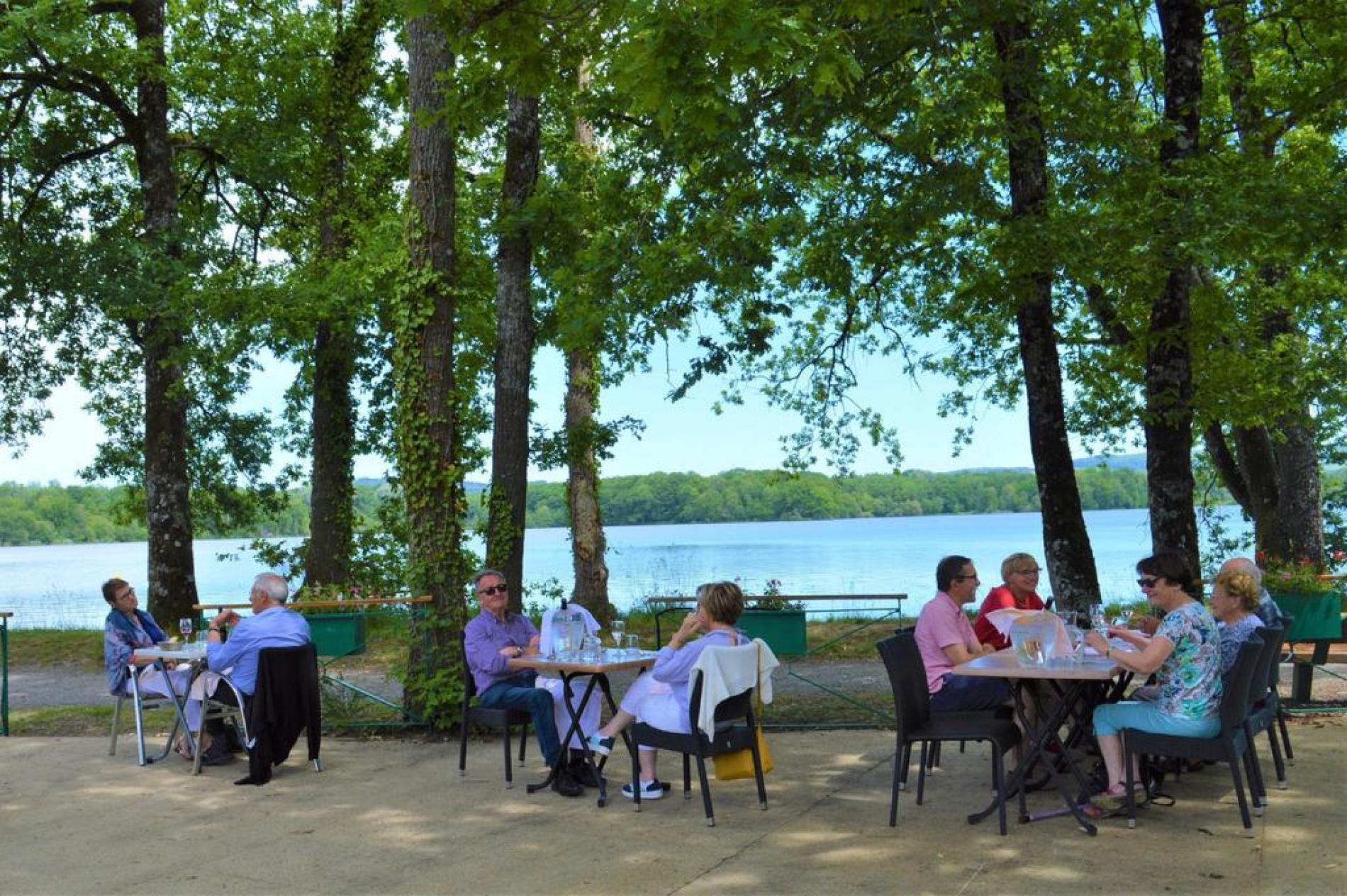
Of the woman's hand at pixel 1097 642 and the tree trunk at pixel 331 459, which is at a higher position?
the tree trunk at pixel 331 459

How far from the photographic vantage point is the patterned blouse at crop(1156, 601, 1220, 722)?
555cm

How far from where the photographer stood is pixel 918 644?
6.43 meters

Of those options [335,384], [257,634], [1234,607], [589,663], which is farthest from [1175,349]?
[335,384]

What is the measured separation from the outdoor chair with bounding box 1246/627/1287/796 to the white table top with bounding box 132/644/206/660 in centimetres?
573

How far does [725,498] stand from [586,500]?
44751 millimetres

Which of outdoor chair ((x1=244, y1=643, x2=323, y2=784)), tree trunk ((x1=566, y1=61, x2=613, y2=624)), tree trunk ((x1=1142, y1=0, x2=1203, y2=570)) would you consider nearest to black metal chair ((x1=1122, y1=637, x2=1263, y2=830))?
tree trunk ((x1=1142, y1=0, x2=1203, y2=570))

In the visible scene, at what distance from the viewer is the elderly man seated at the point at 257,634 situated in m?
7.43

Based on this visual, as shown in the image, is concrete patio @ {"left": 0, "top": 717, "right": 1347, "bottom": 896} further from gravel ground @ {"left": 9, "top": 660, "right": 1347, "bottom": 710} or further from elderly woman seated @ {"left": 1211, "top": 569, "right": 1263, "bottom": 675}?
gravel ground @ {"left": 9, "top": 660, "right": 1347, "bottom": 710}

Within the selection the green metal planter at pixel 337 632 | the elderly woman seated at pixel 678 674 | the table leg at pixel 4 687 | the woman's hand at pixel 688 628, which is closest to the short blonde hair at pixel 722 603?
the elderly woman seated at pixel 678 674

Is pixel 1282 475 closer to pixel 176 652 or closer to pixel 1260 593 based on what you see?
pixel 1260 593

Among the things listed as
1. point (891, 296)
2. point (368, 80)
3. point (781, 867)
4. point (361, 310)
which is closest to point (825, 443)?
point (891, 296)

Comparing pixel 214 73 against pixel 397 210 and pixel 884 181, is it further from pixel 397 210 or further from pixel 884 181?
pixel 884 181

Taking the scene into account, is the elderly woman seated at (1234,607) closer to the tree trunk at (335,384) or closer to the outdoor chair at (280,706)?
the outdoor chair at (280,706)

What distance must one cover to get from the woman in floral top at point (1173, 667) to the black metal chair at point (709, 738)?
157 centimetres
